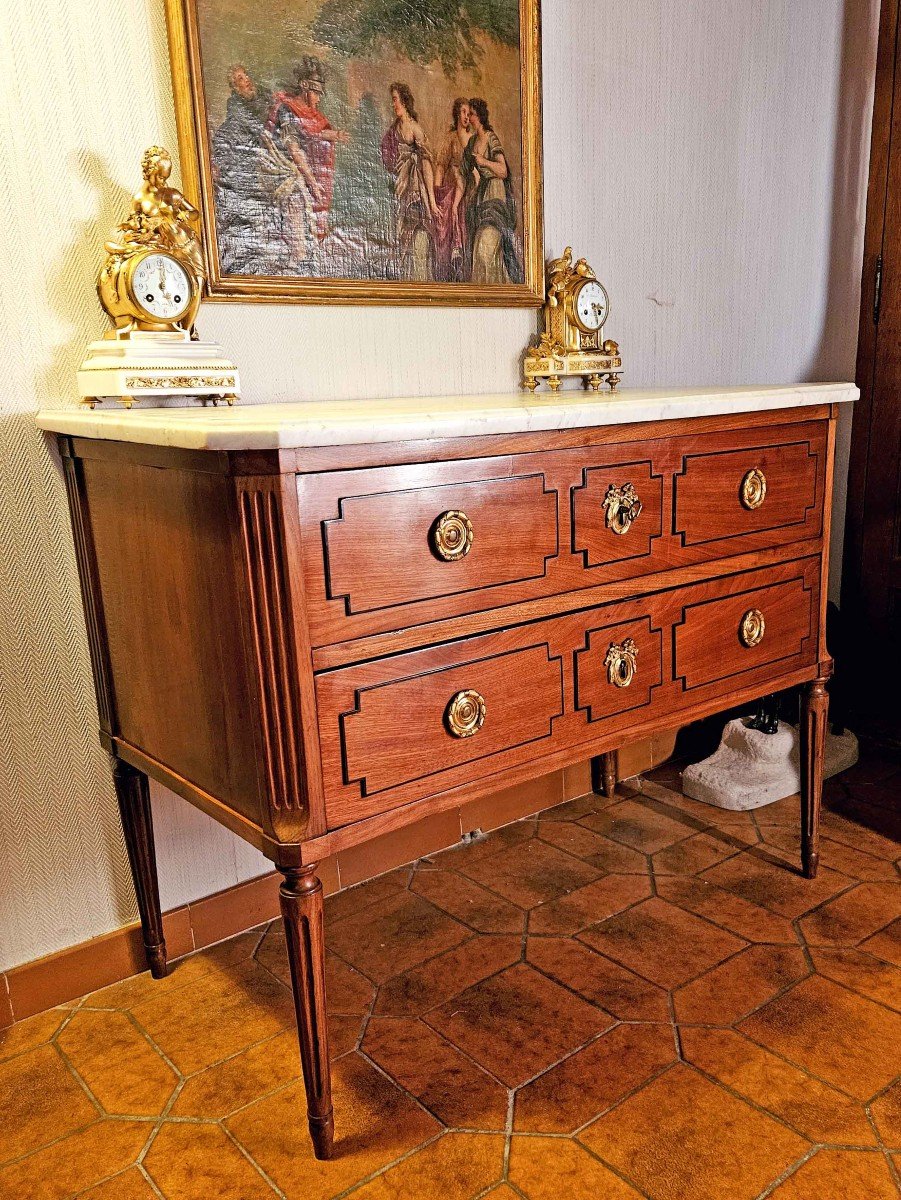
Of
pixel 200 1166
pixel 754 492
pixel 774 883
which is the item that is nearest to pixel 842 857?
pixel 774 883

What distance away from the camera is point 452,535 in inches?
61.8

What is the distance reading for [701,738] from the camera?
3.33 meters

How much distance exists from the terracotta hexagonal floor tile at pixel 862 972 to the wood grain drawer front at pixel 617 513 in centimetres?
95

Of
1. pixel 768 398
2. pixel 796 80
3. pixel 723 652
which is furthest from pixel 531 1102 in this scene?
pixel 796 80

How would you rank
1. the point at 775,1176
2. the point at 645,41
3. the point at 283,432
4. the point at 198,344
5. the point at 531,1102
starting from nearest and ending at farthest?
the point at 283,432 < the point at 775,1176 < the point at 531,1102 < the point at 198,344 < the point at 645,41

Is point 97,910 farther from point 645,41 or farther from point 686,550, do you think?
point 645,41

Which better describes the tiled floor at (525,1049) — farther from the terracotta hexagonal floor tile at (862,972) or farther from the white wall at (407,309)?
the white wall at (407,309)

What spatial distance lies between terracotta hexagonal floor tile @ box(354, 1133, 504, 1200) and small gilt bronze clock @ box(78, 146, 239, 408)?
4.67ft

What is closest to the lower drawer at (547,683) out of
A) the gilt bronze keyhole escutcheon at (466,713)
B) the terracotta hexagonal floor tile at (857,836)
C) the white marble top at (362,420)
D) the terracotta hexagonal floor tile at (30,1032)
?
the gilt bronze keyhole escutcheon at (466,713)

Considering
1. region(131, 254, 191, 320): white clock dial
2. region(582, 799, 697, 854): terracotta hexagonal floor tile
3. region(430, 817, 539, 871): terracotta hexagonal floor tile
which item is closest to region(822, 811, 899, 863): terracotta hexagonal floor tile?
region(582, 799, 697, 854): terracotta hexagonal floor tile

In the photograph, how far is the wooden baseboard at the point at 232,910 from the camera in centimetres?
205

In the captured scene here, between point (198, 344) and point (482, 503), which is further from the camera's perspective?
point (198, 344)

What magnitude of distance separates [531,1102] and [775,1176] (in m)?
0.41

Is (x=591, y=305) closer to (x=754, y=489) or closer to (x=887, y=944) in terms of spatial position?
(x=754, y=489)
